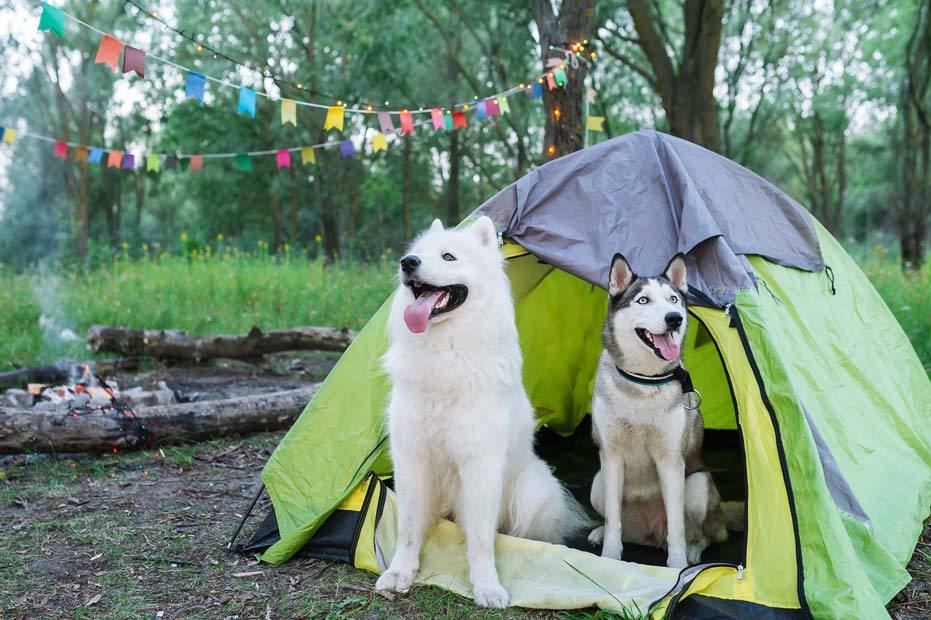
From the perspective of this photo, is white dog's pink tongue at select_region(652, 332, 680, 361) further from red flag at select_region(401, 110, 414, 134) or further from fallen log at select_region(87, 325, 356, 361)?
fallen log at select_region(87, 325, 356, 361)

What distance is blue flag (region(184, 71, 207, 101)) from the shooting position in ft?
14.0

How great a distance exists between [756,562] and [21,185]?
2500 centimetres

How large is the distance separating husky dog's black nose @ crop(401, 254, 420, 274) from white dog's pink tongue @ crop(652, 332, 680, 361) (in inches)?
40.2

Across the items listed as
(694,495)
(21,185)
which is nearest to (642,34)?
(694,495)

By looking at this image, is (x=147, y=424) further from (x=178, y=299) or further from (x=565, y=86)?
(x=178, y=299)

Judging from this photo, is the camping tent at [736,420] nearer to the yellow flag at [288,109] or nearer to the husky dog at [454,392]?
the husky dog at [454,392]

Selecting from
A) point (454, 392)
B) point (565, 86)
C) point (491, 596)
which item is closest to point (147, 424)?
point (454, 392)

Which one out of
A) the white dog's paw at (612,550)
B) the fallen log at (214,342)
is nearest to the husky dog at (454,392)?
the white dog's paw at (612,550)

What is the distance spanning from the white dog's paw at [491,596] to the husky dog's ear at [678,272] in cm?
141

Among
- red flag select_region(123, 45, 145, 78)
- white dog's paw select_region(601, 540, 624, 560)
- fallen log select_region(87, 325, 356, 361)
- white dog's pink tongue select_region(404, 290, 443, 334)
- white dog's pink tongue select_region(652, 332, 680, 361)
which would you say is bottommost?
white dog's paw select_region(601, 540, 624, 560)

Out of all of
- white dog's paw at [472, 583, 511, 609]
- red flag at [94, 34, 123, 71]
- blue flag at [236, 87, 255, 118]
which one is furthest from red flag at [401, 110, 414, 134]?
white dog's paw at [472, 583, 511, 609]

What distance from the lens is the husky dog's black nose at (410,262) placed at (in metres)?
2.84

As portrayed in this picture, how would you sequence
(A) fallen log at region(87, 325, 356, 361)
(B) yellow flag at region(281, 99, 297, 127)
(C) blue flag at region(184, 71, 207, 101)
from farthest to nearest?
(A) fallen log at region(87, 325, 356, 361) → (B) yellow flag at region(281, 99, 297, 127) → (C) blue flag at region(184, 71, 207, 101)

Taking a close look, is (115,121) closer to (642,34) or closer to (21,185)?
(21,185)
